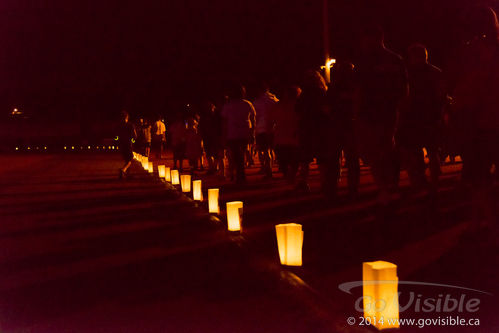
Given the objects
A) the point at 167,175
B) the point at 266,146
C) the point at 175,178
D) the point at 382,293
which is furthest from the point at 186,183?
the point at 382,293

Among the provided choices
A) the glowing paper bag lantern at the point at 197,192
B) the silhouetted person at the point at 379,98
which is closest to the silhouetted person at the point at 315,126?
the glowing paper bag lantern at the point at 197,192

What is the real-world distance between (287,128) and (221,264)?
6.94 meters

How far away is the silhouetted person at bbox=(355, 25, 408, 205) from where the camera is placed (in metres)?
7.98

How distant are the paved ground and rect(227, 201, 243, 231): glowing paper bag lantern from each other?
→ 6.8 inches

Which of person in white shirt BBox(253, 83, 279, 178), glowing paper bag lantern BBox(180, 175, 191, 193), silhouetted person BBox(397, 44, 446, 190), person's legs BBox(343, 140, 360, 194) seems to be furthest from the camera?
person in white shirt BBox(253, 83, 279, 178)

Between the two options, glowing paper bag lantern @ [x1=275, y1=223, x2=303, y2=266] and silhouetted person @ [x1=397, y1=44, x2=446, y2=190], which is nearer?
glowing paper bag lantern @ [x1=275, y1=223, x2=303, y2=266]

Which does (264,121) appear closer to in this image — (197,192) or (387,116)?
(197,192)

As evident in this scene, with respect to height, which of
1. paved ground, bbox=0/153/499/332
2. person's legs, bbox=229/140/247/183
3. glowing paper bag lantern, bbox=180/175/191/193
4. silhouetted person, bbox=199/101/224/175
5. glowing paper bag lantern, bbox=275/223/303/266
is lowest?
paved ground, bbox=0/153/499/332

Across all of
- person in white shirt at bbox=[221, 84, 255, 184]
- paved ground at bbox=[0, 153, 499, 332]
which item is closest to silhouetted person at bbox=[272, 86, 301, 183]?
person in white shirt at bbox=[221, 84, 255, 184]

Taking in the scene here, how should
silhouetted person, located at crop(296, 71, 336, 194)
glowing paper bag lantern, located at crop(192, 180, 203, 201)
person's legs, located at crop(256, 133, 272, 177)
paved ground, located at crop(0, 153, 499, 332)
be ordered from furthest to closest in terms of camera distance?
person's legs, located at crop(256, 133, 272, 177), glowing paper bag lantern, located at crop(192, 180, 203, 201), silhouetted person, located at crop(296, 71, 336, 194), paved ground, located at crop(0, 153, 499, 332)

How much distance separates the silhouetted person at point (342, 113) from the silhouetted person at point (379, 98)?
1.87 metres

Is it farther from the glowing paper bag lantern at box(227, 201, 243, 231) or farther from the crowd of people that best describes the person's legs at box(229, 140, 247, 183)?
the glowing paper bag lantern at box(227, 201, 243, 231)

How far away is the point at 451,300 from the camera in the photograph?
474 centimetres

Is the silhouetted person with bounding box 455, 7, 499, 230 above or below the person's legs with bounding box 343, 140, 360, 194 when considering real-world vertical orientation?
above
